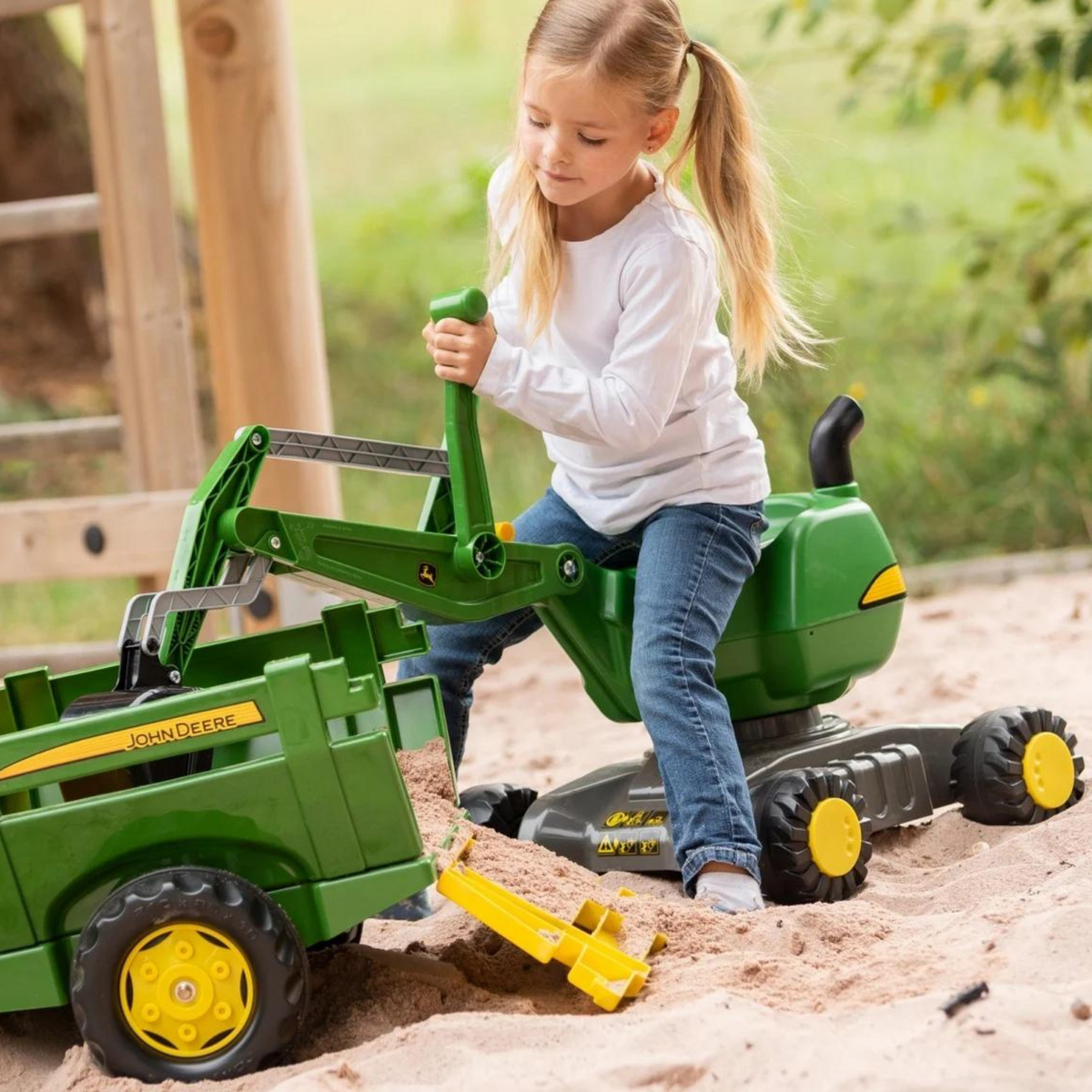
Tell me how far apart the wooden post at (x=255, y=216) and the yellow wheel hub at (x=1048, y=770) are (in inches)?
67.3

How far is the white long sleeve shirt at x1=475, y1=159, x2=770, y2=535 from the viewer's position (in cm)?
224

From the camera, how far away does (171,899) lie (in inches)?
66.5

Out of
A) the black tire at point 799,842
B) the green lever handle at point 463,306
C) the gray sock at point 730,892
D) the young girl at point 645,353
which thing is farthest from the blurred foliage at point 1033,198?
the gray sock at point 730,892

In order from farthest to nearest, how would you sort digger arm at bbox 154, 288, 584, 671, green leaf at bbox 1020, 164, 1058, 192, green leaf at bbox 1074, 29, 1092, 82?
green leaf at bbox 1020, 164, 1058, 192 → green leaf at bbox 1074, 29, 1092, 82 → digger arm at bbox 154, 288, 584, 671

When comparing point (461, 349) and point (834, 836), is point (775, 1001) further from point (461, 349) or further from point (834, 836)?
point (461, 349)

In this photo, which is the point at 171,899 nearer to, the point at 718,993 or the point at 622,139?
the point at 718,993

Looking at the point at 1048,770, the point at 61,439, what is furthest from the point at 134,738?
the point at 61,439

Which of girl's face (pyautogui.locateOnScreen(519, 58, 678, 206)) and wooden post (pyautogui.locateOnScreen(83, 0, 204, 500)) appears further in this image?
wooden post (pyautogui.locateOnScreen(83, 0, 204, 500))

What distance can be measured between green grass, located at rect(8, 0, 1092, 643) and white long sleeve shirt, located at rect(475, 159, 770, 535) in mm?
245

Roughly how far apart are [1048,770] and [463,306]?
1183mm

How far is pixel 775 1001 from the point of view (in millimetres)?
1743

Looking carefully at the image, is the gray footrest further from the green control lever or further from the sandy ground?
the green control lever

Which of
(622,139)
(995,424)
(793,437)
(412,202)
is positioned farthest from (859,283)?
(622,139)

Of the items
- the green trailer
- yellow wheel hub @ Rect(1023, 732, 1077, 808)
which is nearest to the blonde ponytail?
yellow wheel hub @ Rect(1023, 732, 1077, 808)
